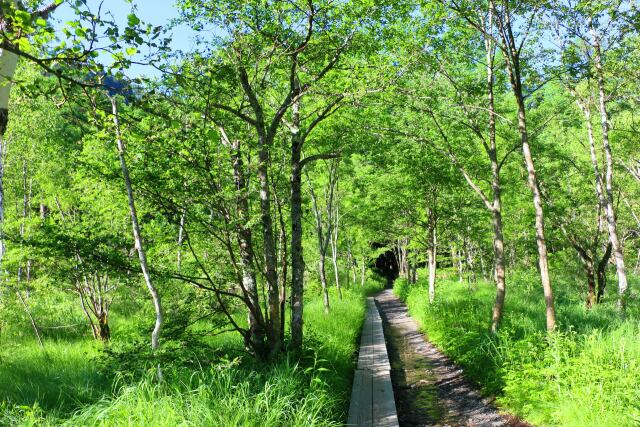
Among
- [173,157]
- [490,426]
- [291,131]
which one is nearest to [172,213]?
[173,157]

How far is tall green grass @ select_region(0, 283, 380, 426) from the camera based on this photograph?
153 inches

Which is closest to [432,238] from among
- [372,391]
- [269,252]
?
[372,391]

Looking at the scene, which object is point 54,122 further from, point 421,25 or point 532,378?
point 532,378

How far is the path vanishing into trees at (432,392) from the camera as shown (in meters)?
6.61

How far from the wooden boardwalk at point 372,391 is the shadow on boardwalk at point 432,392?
0.40m

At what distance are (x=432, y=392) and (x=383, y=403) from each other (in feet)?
5.84

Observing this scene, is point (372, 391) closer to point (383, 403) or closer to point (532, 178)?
point (383, 403)

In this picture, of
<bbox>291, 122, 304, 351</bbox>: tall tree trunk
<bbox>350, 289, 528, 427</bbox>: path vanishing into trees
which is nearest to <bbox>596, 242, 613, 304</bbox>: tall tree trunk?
<bbox>350, 289, 528, 427</bbox>: path vanishing into trees

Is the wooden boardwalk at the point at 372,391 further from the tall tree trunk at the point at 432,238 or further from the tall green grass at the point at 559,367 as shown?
the tall tree trunk at the point at 432,238

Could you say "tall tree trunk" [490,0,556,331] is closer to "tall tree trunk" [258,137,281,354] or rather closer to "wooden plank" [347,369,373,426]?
"wooden plank" [347,369,373,426]

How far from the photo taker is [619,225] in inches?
1033

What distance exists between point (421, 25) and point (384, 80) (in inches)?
114

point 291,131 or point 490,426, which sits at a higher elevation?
point 291,131

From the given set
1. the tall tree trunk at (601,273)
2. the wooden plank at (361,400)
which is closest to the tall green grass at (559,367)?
the wooden plank at (361,400)
